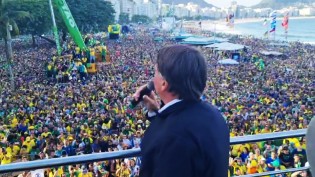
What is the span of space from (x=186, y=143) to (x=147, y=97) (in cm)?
40

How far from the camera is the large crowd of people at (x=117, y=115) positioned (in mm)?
6738

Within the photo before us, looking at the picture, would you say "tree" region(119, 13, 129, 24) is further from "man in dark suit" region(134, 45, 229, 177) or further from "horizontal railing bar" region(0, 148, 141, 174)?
"man in dark suit" region(134, 45, 229, 177)

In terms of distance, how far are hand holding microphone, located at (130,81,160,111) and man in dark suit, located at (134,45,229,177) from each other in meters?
0.12

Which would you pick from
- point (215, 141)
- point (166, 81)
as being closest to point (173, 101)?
point (166, 81)

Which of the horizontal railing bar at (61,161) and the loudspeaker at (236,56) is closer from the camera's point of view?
the horizontal railing bar at (61,161)

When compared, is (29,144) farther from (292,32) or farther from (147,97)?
(292,32)

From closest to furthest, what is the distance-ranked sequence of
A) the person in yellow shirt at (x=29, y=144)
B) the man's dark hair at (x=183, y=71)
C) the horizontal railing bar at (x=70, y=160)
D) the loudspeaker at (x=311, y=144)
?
the loudspeaker at (x=311, y=144)
the man's dark hair at (x=183, y=71)
the horizontal railing bar at (x=70, y=160)
the person in yellow shirt at (x=29, y=144)

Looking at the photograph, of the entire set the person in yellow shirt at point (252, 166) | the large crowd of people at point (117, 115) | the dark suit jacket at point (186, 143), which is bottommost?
the large crowd of people at point (117, 115)

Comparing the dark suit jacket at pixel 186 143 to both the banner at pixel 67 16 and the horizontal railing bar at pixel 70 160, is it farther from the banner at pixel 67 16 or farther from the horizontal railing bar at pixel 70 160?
the banner at pixel 67 16

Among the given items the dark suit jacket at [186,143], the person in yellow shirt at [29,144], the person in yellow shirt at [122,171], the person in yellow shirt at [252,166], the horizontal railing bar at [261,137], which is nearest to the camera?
the dark suit jacket at [186,143]

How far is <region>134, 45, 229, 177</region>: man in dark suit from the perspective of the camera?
1.36 meters

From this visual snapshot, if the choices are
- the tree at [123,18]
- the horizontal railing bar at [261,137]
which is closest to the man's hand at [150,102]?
the horizontal railing bar at [261,137]

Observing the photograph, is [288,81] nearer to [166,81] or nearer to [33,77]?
[33,77]

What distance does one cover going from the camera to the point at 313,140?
124 cm
